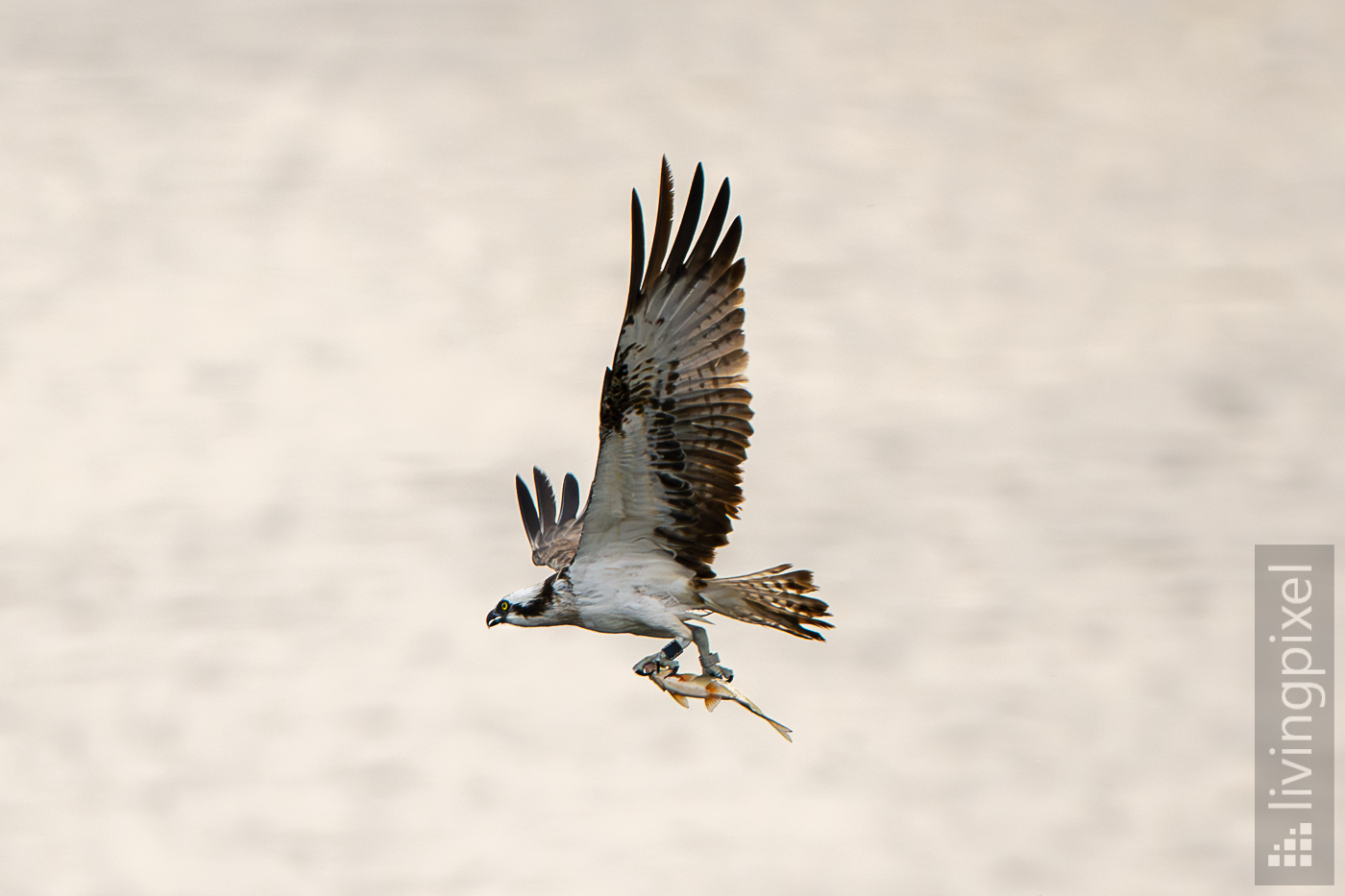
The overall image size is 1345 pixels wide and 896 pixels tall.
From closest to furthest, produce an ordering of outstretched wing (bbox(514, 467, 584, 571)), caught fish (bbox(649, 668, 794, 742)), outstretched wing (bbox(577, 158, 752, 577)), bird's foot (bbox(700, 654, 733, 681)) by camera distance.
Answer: caught fish (bbox(649, 668, 794, 742)) < outstretched wing (bbox(577, 158, 752, 577)) < bird's foot (bbox(700, 654, 733, 681)) < outstretched wing (bbox(514, 467, 584, 571))

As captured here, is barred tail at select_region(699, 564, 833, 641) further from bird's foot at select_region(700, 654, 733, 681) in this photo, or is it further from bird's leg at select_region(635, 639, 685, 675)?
bird's leg at select_region(635, 639, 685, 675)

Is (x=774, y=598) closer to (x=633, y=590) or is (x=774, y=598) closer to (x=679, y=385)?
(x=633, y=590)

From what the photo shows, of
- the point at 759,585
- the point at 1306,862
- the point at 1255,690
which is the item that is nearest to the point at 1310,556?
the point at 1255,690

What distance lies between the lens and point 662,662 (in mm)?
4945

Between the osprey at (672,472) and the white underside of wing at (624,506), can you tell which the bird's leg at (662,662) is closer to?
the osprey at (672,472)

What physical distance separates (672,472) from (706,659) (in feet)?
1.98

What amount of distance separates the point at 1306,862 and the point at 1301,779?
507 mm

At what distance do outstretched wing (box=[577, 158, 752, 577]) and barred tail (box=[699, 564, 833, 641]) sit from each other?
0.81 ft

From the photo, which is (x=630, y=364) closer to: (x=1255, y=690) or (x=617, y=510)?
(x=617, y=510)

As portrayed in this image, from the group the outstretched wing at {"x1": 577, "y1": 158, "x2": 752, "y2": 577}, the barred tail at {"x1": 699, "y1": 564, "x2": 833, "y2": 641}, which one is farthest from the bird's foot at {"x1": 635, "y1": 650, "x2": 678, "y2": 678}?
the outstretched wing at {"x1": 577, "y1": 158, "x2": 752, "y2": 577}

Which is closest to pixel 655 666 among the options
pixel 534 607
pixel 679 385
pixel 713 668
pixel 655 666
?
pixel 655 666

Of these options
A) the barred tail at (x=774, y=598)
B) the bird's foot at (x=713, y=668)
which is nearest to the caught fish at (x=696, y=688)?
the bird's foot at (x=713, y=668)

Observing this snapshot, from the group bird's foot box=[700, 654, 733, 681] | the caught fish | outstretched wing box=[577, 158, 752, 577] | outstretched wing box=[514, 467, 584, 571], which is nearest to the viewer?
the caught fish

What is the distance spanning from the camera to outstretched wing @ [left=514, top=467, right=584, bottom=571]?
650cm
